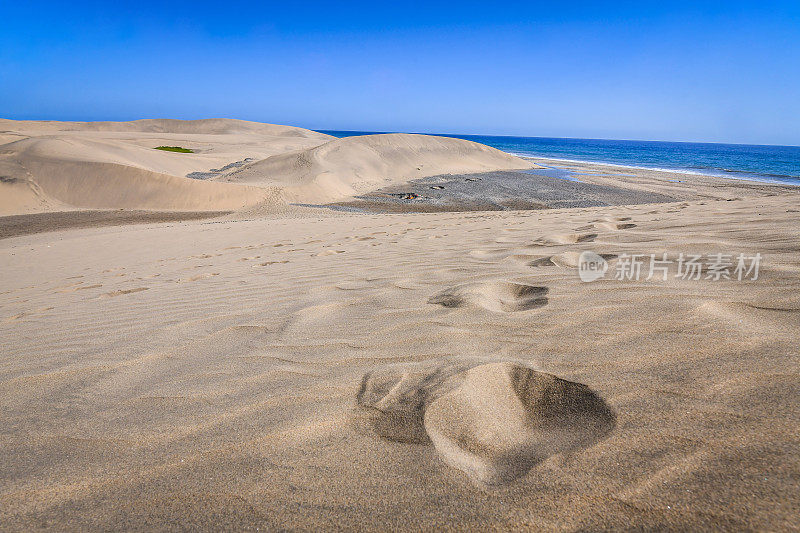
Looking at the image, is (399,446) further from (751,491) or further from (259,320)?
(259,320)

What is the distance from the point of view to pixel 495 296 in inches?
101

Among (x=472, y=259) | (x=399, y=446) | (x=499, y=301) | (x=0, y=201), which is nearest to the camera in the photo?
(x=399, y=446)

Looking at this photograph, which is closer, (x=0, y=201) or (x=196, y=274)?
(x=196, y=274)

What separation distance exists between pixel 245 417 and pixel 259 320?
1.14m

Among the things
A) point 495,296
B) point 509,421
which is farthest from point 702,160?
point 509,421

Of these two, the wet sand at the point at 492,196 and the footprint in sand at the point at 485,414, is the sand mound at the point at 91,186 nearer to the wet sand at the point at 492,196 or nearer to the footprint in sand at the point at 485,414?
the wet sand at the point at 492,196

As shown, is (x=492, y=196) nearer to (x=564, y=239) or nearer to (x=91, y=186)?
(x=564, y=239)

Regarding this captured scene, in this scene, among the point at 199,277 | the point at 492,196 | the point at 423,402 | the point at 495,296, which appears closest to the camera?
the point at 423,402

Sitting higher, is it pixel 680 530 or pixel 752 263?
pixel 752 263

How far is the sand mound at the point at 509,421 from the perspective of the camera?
1.20 metres

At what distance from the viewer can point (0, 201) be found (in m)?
12.8

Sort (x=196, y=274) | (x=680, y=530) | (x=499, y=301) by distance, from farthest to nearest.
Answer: (x=196, y=274)
(x=499, y=301)
(x=680, y=530)

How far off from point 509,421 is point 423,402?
0.93ft

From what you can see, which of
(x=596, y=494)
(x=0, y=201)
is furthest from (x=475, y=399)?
(x=0, y=201)
